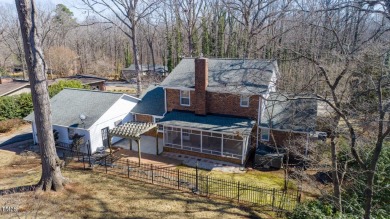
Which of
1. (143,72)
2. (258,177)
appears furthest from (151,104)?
(143,72)

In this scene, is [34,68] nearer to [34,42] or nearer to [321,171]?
[34,42]

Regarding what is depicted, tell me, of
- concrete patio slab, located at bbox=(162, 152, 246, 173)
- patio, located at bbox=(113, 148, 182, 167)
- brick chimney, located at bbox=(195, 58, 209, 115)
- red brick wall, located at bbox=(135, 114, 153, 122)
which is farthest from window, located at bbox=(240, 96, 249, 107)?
red brick wall, located at bbox=(135, 114, 153, 122)

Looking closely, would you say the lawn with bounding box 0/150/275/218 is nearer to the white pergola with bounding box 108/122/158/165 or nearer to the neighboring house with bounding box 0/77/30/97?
the white pergola with bounding box 108/122/158/165

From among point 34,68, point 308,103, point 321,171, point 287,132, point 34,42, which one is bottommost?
point 321,171

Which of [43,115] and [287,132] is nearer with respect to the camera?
[43,115]

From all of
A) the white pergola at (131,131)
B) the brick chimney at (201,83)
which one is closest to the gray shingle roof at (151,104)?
the white pergola at (131,131)

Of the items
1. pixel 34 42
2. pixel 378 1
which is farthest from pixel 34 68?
pixel 378 1

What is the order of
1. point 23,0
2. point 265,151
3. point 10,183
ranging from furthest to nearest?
point 265,151 < point 10,183 < point 23,0

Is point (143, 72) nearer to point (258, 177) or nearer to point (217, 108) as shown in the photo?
point (217, 108)
